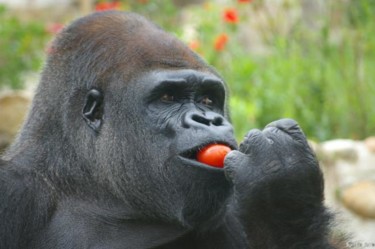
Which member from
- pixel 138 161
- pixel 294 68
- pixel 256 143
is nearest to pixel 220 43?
pixel 294 68

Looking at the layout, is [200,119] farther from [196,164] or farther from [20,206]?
[20,206]

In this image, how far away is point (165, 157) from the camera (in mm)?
5074

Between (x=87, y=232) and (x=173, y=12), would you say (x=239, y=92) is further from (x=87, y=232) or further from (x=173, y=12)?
(x=87, y=232)

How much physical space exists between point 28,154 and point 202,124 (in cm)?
125

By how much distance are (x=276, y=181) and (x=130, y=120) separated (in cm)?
114

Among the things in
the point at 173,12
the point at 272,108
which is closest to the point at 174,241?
the point at 272,108

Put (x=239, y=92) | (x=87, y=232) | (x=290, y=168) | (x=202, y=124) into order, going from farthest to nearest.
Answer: (x=239, y=92) < (x=87, y=232) < (x=202, y=124) < (x=290, y=168)

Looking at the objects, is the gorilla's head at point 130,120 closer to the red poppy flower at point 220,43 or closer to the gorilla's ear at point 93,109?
the gorilla's ear at point 93,109

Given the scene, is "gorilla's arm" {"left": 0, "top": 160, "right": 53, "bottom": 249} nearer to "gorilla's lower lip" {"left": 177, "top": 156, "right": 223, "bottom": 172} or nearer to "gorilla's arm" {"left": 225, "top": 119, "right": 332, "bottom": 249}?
"gorilla's lower lip" {"left": 177, "top": 156, "right": 223, "bottom": 172}

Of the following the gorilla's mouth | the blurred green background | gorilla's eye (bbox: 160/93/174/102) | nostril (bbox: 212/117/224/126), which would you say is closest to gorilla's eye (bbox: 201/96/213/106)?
gorilla's eye (bbox: 160/93/174/102)

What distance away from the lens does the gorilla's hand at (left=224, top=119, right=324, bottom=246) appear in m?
4.65

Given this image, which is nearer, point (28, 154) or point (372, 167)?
point (28, 154)

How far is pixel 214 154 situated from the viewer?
482 centimetres

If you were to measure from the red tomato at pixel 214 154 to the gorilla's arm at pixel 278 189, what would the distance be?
0.10 metres
